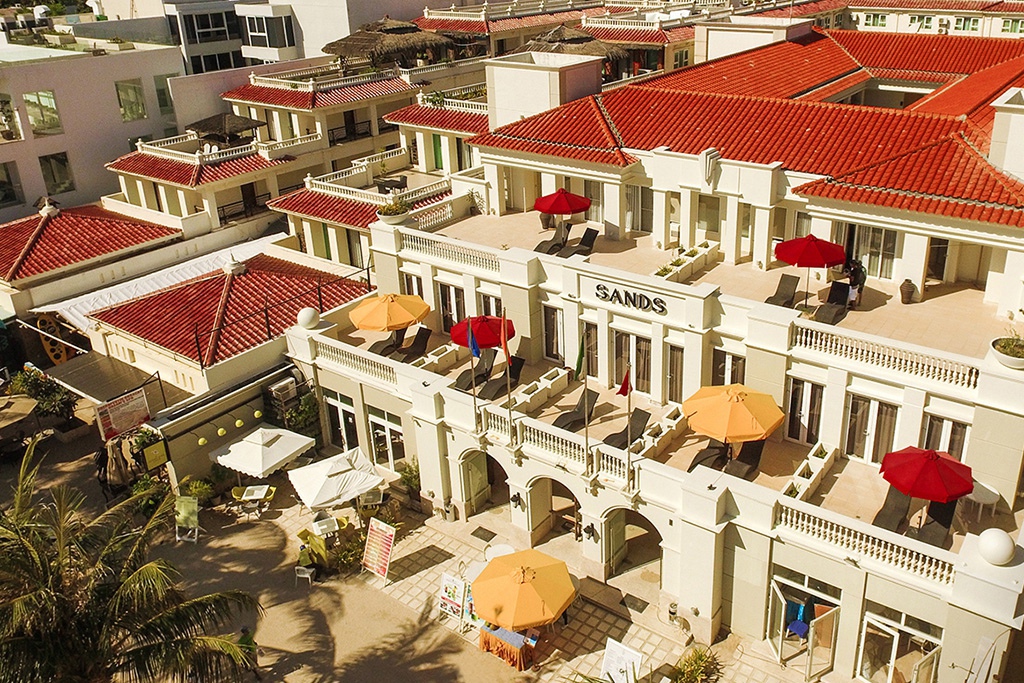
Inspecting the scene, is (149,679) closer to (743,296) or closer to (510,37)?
(743,296)

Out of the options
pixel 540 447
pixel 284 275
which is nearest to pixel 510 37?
pixel 284 275

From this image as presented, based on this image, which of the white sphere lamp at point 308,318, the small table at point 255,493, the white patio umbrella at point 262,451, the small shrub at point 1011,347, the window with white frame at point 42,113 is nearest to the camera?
the small shrub at point 1011,347

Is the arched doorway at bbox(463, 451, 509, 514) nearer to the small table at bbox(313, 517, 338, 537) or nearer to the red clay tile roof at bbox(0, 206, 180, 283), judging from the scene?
the small table at bbox(313, 517, 338, 537)

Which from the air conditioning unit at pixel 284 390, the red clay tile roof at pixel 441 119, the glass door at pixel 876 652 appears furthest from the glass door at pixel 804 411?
the red clay tile roof at pixel 441 119

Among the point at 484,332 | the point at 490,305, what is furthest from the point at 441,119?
the point at 484,332

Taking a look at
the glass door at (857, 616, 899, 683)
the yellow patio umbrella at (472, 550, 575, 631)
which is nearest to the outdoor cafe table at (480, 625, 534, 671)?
the yellow patio umbrella at (472, 550, 575, 631)

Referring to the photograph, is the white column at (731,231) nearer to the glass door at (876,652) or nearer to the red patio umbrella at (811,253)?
the red patio umbrella at (811,253)

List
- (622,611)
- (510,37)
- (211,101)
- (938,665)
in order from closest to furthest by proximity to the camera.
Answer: (938,665)
(622,611)
(211,101)
(510,37)

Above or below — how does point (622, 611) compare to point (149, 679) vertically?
below
